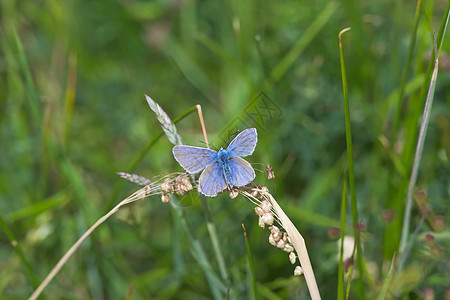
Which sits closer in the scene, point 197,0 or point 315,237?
point 315,237

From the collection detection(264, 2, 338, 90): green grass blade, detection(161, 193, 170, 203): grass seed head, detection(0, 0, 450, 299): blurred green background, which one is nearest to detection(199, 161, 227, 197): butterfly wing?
detection(161, 193, 170, 203): grass seed head

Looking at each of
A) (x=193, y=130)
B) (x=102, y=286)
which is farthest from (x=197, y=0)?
(x=102, y=286)

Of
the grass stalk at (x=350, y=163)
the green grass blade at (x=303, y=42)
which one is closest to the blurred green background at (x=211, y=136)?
the green grass blade at (x=303, y=42)

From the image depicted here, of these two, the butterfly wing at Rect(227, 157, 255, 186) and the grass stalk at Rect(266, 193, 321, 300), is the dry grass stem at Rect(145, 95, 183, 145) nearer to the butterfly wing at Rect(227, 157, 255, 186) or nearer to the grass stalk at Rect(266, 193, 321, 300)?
the butterfly wing at Rect(227, 157, 255, 186)

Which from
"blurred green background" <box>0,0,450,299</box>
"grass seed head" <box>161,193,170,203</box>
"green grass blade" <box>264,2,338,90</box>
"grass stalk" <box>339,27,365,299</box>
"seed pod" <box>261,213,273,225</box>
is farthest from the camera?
"green grass blade" <box>264,2,338,90</box>

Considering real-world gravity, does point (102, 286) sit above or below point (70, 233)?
below

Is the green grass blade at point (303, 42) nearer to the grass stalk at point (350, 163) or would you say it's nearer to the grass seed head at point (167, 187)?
the grass stalk at point (350, 163)

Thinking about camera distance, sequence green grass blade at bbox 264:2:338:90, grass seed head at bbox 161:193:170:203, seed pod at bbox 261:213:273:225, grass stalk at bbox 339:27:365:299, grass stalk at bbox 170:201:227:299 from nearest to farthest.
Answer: seed pod at bbox 261:213:273:225 < grass seed head at bbox 161:193:170:203 < grass stalk at bbox 339:27:365:299 < grass stalk at bbox 170:201:227:299 < green grass blade at bbox 264:2:338:90

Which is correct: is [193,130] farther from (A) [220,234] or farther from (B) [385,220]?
(B) [385,220]
